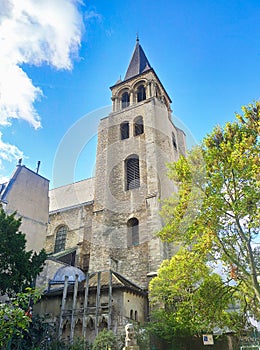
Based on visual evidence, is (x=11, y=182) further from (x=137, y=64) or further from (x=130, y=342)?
(x=137, y=64)

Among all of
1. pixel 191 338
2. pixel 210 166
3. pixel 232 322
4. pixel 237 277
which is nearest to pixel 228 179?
pixel 210 166

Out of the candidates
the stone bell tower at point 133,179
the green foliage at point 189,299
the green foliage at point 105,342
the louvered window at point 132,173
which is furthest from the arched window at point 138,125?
the green foliage at point 105,342

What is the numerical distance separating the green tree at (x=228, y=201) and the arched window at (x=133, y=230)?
9528mm

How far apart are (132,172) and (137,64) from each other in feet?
50.0

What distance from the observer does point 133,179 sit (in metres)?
22.8

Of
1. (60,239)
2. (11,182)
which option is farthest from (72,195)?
(11,182)

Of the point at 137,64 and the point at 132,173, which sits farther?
the point at 137,64

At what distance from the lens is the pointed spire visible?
103 ft

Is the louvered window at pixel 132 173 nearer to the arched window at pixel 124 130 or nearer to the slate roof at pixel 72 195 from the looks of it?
the arched window at pixel 124 130

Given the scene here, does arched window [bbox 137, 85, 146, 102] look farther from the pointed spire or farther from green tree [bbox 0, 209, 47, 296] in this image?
green tree [bbox 0, 209, 47, 296]

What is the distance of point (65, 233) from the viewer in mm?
24172

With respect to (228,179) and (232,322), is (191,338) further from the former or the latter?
(228,179)

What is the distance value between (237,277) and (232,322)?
3558mm

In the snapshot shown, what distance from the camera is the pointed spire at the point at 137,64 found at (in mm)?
31328
